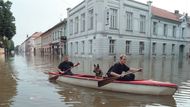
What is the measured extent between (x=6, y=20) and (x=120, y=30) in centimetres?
2400

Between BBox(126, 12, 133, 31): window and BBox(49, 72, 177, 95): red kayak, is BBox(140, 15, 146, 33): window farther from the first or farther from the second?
BBox(49, 72, 177, 95): red kayak

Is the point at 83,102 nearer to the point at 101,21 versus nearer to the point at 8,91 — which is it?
the point at 8,91

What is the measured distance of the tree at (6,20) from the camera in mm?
50188

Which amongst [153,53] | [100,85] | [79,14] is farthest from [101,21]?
[100,85]

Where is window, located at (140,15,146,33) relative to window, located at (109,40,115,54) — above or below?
above

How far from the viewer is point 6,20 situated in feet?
167

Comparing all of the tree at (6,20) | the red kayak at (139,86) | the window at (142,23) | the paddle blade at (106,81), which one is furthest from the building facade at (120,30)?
the paddle blade at (106,81)

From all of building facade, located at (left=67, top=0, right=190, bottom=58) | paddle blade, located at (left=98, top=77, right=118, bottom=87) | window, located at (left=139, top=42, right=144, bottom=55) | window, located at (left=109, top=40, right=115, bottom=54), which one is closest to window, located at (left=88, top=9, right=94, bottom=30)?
building facade, located at (left=67, top=0, right=190, bottom=58)

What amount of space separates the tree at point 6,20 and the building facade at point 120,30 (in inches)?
435

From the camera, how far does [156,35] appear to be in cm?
4428

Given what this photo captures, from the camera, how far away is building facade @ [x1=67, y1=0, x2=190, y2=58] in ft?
115

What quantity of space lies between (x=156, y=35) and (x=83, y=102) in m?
37.0

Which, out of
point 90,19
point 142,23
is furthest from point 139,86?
point 142,23

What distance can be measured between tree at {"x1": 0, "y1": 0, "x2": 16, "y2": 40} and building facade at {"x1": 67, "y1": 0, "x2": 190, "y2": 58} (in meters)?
11.1
